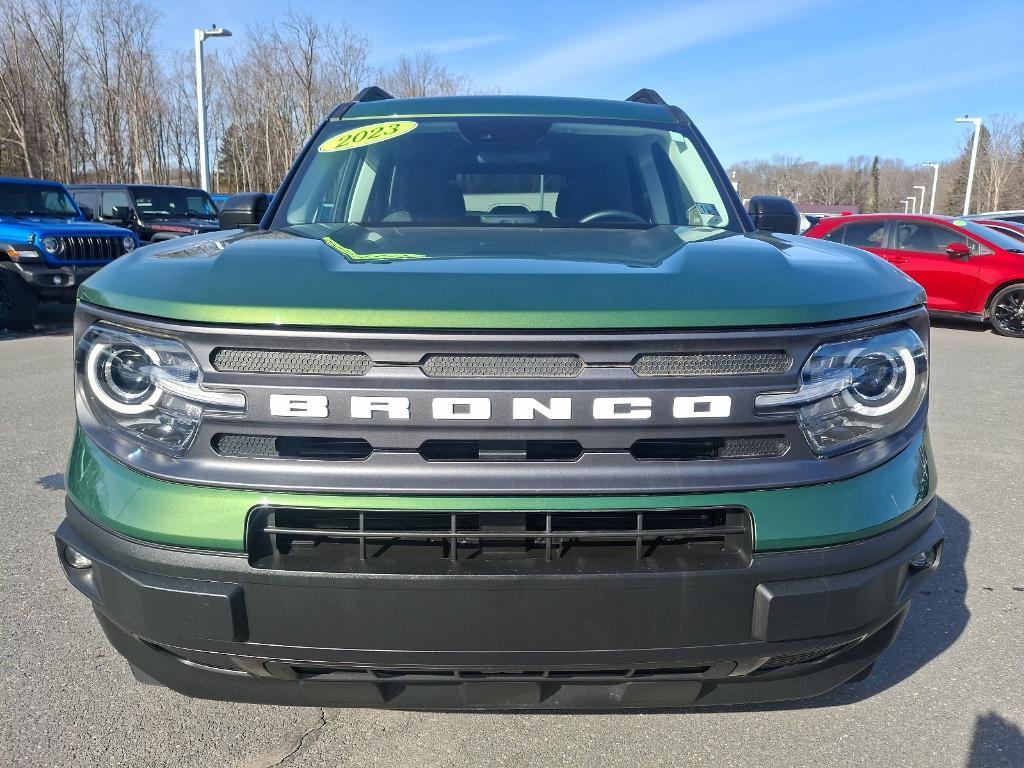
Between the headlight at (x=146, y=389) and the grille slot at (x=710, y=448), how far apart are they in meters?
0.84

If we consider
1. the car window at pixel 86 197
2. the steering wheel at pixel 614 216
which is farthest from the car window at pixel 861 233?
the car window at pixel 86 197

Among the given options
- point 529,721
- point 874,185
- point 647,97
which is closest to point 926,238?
point 647,97

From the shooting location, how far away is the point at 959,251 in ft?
37.6

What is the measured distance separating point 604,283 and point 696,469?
1.42ft

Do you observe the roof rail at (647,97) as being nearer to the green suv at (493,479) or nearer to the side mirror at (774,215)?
the side mirror at (774,215)

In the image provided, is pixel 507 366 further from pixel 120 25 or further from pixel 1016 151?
pixel 1016 151

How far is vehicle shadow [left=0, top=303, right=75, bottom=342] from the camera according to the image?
34.0ft

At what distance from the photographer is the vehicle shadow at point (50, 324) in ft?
34.0

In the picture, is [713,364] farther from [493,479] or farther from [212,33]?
[212,33]

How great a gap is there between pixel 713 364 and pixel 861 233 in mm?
12263

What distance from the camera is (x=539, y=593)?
60.7 inches

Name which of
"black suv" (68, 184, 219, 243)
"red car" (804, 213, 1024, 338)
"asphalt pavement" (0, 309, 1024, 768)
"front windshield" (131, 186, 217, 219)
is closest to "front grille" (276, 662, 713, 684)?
"asphalt pavement" (0, 309, 1024, 768)

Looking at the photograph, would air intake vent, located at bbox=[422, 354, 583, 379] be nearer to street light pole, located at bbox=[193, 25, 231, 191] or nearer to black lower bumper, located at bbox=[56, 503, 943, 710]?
black lower bumper, located at bbox=[56, 503, 943, 710]

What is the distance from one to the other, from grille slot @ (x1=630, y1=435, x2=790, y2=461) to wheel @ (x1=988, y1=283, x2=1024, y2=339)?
11737 millimetres
